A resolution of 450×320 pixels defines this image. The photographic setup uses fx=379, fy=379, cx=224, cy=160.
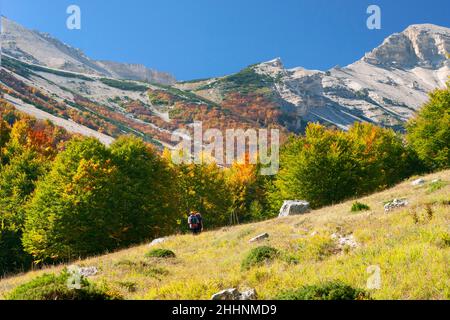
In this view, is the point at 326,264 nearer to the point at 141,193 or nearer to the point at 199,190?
the point at 141,193

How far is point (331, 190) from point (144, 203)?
20.5 metres

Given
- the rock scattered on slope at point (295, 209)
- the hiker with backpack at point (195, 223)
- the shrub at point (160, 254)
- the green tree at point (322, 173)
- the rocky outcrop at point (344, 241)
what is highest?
the green tree at point (322, 173)

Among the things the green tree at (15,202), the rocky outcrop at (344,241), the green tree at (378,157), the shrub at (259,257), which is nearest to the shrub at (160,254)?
the shrub at (259,257)

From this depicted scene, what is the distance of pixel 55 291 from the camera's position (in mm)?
9484

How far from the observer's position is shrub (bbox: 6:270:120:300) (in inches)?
368

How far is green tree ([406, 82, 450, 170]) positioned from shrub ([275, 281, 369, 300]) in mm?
45034

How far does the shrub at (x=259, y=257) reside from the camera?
14.6 m

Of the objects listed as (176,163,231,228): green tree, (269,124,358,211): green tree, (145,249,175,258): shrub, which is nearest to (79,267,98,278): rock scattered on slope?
(145,249,175,258): shrub

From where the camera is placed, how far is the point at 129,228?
35.0 metres

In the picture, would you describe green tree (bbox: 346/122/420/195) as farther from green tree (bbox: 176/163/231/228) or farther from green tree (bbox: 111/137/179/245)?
green tree (bbox: 111/137/179/245)

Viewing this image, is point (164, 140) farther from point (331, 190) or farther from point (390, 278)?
point (390, 278)

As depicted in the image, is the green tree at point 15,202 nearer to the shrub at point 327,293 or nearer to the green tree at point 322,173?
the green tree at point 322,173

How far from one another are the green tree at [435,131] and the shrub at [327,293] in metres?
45.0
